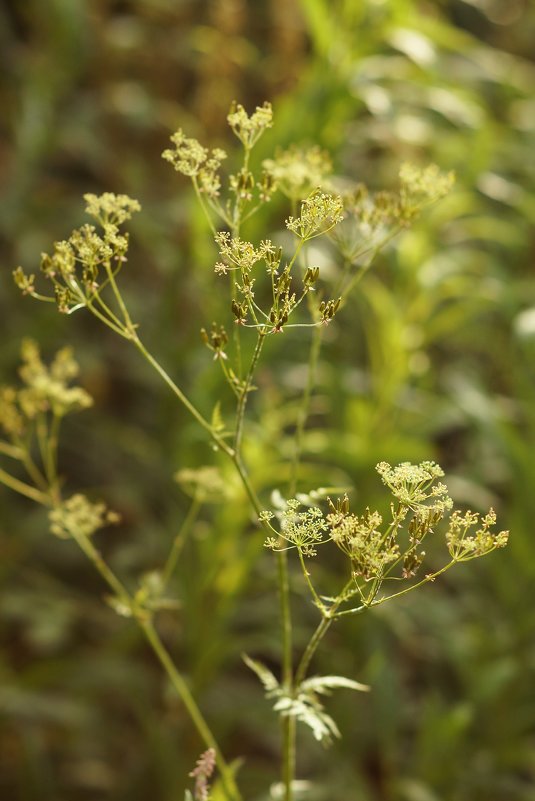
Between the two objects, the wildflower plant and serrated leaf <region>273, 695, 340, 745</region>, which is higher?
the wildflower plant

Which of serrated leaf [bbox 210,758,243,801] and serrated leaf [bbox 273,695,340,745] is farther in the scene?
serrated leaf [bbox 210,758,243,801]

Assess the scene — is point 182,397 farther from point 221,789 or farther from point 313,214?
point 221,789

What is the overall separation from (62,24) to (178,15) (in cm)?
66

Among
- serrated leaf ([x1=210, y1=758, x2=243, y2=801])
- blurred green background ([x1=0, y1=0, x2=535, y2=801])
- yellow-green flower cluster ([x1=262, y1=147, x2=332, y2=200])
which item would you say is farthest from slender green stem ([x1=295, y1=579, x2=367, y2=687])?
blurred green background ([x1=0, y1=0, x2=535, y2=801])

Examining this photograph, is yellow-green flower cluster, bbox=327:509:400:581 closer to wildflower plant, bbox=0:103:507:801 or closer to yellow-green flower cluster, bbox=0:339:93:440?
wildflower plant, bbox=0:103:507:801

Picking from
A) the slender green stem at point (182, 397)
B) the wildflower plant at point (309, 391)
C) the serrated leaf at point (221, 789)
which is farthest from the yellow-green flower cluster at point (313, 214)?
the serrated leaf at point (221, 789)

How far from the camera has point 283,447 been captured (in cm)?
145

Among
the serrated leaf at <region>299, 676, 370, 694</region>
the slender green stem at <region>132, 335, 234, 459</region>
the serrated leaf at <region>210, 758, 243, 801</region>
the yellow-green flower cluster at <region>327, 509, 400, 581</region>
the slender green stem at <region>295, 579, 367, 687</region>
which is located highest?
the slender green stem at <region>132, 335, 234, 459</region>

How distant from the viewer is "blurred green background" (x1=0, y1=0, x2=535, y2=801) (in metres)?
1.50

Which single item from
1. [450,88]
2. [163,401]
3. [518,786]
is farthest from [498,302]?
[518,786]

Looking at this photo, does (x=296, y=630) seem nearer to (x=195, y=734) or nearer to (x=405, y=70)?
(x=195, y=734)

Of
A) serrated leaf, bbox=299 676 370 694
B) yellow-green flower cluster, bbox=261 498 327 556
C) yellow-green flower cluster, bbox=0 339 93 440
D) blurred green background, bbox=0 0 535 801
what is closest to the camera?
yellow-green flower cluster, bbox=261 498 327 556

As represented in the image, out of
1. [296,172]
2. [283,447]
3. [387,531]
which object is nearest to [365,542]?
[387,531]

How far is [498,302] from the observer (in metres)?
1.69
